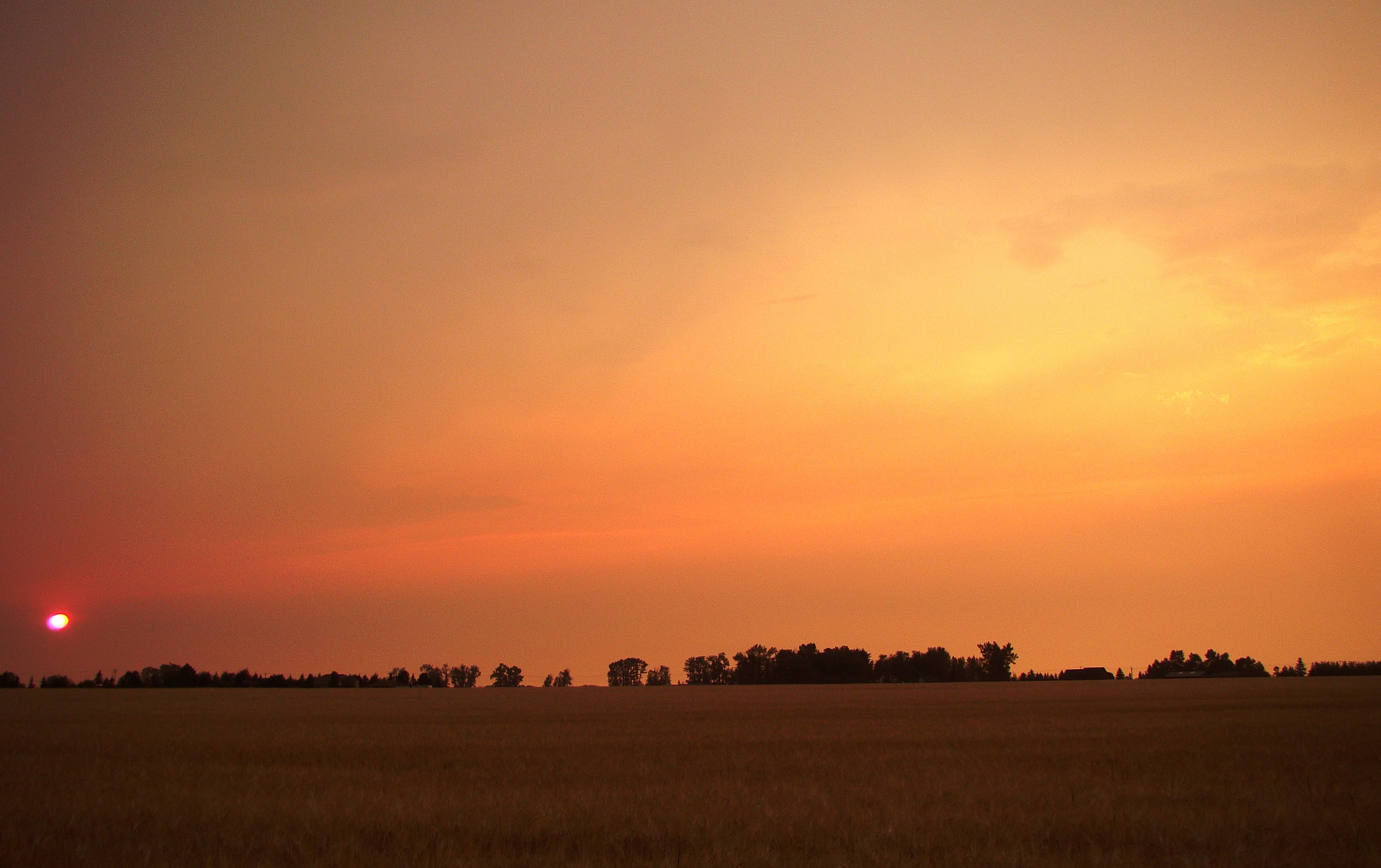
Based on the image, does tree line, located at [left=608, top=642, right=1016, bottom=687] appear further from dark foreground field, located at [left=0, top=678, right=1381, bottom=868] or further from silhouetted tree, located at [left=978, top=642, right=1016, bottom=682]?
dark foreground field, located at [left=0, top=678, right=1381, bottom=868]

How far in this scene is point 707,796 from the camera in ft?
48.1

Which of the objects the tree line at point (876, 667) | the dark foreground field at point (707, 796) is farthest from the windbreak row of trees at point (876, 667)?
the dark foreground field at point (707, 796)

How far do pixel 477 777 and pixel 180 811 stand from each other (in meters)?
5.73

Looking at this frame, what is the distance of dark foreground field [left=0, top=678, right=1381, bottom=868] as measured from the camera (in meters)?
11.0

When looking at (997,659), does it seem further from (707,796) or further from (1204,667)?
(707,796)

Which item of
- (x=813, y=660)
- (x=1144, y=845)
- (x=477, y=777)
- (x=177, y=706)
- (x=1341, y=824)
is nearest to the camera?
(x=1144, y=845)

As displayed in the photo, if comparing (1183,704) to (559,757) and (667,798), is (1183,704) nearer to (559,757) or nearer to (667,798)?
(559,757)

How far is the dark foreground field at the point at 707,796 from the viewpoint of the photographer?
36.2 ft

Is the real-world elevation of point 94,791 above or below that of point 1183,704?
above

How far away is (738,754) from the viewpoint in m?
22.0

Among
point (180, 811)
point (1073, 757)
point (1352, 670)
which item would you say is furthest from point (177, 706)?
point (1352, 670)

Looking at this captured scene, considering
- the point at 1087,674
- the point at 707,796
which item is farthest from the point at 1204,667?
the point at 707,796

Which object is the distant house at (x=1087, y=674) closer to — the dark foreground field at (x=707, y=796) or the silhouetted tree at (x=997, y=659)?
the silhouetted tree at (x=997, y=659)

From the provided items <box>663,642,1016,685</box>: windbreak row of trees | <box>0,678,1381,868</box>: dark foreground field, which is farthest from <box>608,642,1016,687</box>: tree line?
<box>0,678,1381,868</box>: dark foreground field
